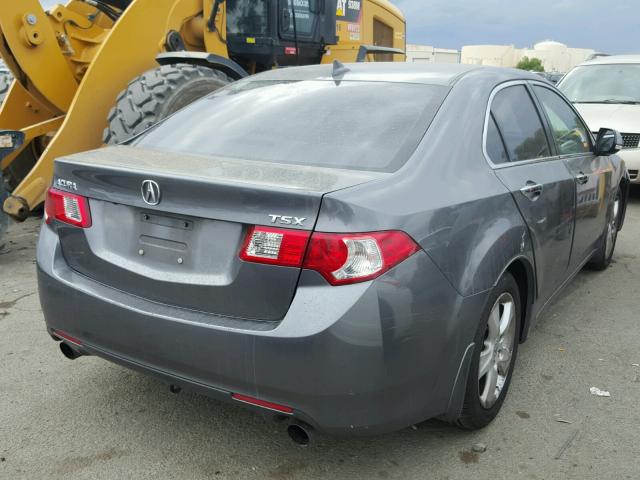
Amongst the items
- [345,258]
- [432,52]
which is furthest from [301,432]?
[432,52]

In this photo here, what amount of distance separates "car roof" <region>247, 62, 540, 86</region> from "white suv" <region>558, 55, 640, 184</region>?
5.03 metres

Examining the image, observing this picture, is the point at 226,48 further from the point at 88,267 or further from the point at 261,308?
the point at 261,308

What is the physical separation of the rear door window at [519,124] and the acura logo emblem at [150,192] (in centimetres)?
168

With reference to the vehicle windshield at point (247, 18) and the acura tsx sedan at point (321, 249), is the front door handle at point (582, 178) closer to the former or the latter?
the acura tsx sedan at point (321, 249)

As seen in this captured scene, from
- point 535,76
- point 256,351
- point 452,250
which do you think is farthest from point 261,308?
point 535,76

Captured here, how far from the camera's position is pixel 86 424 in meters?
3.02

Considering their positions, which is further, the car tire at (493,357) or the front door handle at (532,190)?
the front door handle at (532,190)

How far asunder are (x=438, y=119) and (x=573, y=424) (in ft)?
5.19

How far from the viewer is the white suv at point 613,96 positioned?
8078 millimetres

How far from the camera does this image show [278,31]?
24.1 ft

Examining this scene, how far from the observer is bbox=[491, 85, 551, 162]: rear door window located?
10.6ft

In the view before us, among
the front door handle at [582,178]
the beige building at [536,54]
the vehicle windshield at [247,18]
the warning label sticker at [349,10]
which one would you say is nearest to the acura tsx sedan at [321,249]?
the front door handle at [582,178]

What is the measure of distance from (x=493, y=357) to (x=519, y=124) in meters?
1.29

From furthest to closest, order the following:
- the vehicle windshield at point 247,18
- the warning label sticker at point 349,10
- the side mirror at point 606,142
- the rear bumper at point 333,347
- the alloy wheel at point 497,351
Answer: the warning label sticker at point 349,10 → the vehicle windshield at point 247,18 → the side mirror at point 606,142 → the alloy wheel at point 497,351 → the rear bumper at point 333,347
